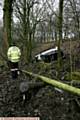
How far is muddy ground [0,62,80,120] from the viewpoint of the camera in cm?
707

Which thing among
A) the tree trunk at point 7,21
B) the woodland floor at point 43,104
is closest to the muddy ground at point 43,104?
the woodland floor at point 43,104

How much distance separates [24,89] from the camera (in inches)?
314

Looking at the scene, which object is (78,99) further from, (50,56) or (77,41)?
(50,56)

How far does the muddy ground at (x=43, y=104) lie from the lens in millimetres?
7072

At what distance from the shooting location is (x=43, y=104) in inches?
308

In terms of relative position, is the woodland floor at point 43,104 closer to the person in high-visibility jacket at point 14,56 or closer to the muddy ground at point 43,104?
the muddy ground at point 43,104

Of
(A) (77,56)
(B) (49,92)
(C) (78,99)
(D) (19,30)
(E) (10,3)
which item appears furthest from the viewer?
(D) (19,30)

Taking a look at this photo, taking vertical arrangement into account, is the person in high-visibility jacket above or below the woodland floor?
above

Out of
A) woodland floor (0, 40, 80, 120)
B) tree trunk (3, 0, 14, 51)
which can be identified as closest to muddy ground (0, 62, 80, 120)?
woodland floor (0, 40, 80, 120)

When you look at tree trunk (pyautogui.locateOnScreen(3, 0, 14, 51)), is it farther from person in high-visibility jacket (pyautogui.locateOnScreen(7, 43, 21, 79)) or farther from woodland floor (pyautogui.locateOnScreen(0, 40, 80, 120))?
woodland floor (pyautogui.locateOnScreen(0, 40, 80, 120))

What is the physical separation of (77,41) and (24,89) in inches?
514

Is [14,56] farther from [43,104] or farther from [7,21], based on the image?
[7,21]

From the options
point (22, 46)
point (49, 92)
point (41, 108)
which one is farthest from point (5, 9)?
point (22, 46)

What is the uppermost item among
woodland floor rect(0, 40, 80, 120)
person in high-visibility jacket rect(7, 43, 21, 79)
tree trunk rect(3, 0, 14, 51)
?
tree trunk rect(3, 0, 14, 51)
